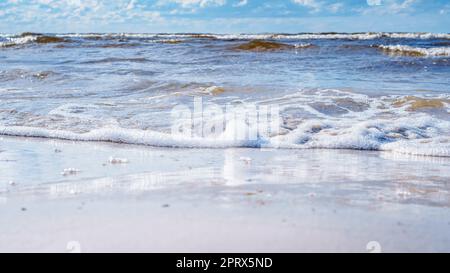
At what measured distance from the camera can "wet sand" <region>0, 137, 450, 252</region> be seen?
2.42 meters

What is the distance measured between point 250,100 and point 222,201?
4294mm

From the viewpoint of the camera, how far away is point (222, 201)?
9.93 ft

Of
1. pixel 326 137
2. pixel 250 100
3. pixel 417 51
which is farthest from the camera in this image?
pixel 417 51

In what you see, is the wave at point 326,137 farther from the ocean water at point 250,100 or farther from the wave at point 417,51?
the wave at point 417,51

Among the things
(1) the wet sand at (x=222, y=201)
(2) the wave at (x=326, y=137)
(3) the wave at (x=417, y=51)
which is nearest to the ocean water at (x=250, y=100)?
(2) the wave at (x=326, y=137)

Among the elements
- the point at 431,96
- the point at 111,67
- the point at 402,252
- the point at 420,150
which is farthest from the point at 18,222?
the point at 111,67

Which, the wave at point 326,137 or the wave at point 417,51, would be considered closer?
the wave at point 326,137

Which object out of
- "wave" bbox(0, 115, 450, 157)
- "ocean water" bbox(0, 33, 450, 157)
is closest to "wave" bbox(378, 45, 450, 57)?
"ocean water" bbox(0, 33, 450, 157)

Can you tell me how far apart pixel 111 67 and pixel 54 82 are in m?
2.56

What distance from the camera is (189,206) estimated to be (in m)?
2.94

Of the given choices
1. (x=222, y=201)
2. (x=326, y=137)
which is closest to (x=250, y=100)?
(x=326, y=137)

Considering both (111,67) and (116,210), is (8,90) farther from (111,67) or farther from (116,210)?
(116,210)

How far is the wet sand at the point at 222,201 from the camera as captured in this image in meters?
2.42

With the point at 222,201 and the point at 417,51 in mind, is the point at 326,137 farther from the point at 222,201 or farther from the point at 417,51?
the point at 417,51
